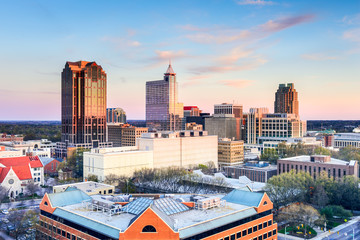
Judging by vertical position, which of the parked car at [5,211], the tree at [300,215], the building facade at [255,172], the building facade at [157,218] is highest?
the building facade at [157,218]

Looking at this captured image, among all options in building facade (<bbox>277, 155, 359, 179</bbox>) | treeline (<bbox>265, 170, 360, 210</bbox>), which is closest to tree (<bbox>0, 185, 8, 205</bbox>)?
treeline (<bbox>265, 170, 360, 210</bbox>)

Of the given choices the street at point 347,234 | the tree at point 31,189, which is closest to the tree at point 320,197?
the street at point 347,234

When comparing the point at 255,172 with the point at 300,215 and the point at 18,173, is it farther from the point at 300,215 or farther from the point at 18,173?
the point at 18,173

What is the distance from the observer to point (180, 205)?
61094 mm

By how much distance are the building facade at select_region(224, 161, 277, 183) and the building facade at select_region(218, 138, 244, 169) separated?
35.7 metres

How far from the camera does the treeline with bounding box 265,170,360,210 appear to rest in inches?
3644

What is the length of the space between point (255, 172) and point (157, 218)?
86.7 m

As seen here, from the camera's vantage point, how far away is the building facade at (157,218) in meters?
50.6

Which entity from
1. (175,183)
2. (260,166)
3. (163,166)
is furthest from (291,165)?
(163,166)

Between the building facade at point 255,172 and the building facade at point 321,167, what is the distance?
21.2 feet

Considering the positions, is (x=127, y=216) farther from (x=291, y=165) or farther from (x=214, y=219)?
(x=291, y=165)

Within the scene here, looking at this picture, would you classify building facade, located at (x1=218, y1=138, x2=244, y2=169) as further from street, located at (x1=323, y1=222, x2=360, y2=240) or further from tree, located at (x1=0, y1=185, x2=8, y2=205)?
tree, located at (x1=0, y1=185, x2=8, y2=205)

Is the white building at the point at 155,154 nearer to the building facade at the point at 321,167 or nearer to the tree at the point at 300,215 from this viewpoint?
the building facade at the point at 321,167

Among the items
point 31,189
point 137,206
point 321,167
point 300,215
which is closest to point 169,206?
point 137,206
